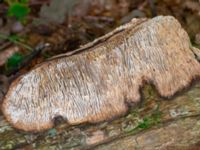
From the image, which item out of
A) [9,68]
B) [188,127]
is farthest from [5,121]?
[188,127]

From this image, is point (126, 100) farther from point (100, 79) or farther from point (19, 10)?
point (19, 10)

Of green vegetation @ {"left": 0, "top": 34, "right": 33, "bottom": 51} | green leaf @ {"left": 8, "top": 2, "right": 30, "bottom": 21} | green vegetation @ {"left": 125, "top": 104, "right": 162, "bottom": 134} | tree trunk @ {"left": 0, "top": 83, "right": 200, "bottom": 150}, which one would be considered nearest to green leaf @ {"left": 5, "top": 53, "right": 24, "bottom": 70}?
green vegetation @ {"left": 0, "top": 34, "right": 33, "bottom": 51}

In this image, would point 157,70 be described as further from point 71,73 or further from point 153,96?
point 71,73

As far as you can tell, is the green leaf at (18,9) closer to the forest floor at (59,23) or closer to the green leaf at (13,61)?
the forest floor at (59,23)

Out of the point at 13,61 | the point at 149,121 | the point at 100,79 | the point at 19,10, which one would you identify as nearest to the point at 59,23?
the point at 19,10

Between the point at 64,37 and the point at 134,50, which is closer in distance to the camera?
the point at 134,50

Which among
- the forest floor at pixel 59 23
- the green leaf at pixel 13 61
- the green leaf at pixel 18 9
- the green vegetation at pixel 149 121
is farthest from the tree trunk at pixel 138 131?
the green leaf at pixel 18 9
